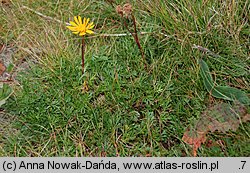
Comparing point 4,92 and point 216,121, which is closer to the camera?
point 216,121

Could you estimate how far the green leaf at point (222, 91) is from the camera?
2215 mm

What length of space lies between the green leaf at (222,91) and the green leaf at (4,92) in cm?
104

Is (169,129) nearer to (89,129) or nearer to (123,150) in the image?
(123,150)

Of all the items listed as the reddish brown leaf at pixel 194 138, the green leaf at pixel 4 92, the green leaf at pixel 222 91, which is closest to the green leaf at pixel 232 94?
the green leaf at pixel 222 91

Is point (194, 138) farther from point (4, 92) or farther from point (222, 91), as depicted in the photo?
point (4, 92)

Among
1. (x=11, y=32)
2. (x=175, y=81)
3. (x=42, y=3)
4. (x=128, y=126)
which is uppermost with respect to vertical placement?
(x=42, y=3)

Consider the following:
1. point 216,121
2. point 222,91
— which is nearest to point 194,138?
point 216,121

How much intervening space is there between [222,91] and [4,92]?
1.15m

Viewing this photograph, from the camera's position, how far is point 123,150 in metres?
2.14

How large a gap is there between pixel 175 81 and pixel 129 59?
30 cm

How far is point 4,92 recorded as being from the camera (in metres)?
2.33

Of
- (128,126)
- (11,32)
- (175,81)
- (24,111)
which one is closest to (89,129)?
(128,126)

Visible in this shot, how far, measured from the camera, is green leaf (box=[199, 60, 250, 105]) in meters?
2.21
